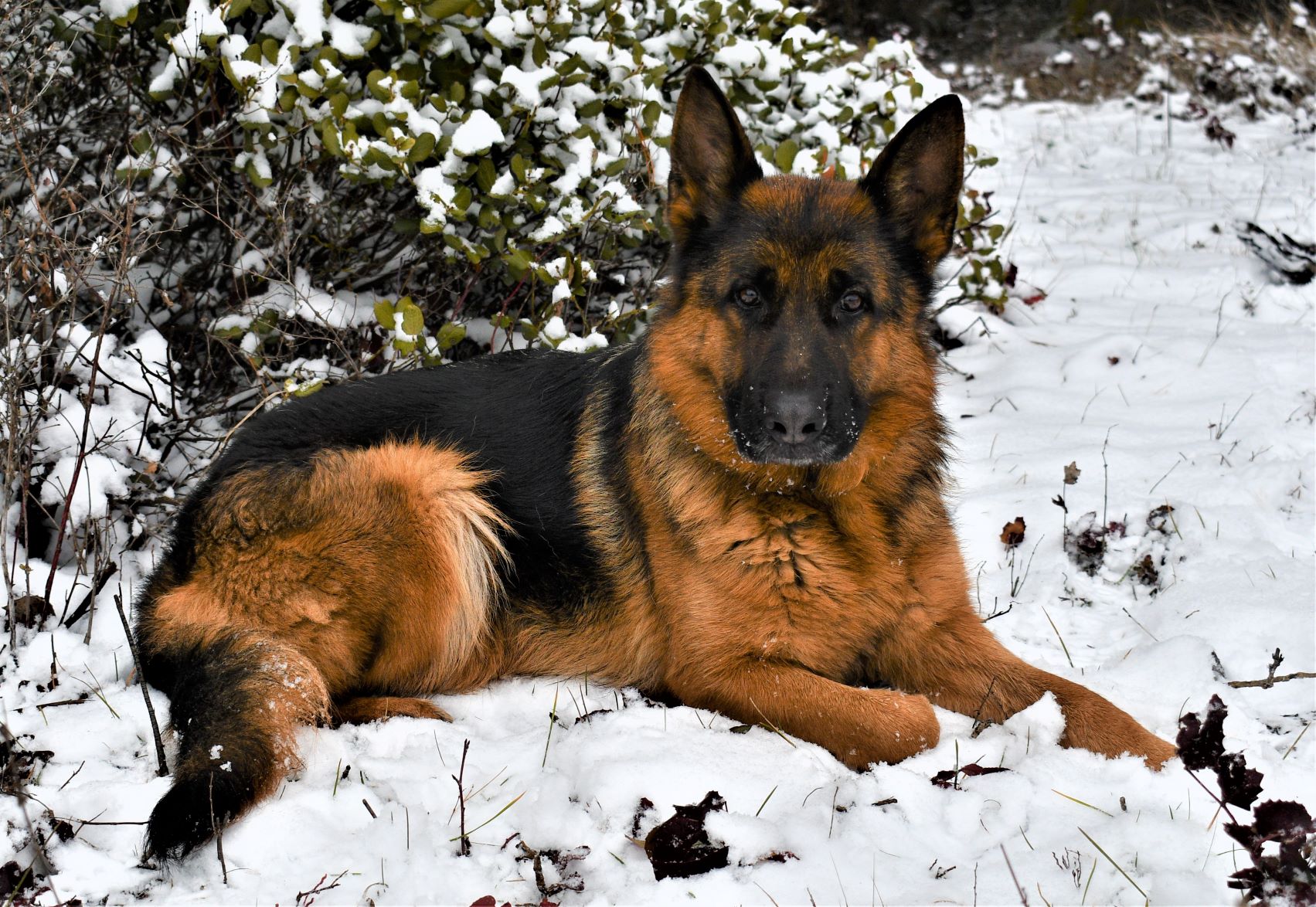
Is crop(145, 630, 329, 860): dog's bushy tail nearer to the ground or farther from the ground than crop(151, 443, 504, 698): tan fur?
nearer to the ground

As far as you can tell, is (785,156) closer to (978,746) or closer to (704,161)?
(704,161)

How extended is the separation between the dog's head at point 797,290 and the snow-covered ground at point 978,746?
1.03m

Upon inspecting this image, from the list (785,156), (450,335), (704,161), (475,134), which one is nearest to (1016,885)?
(704,161)

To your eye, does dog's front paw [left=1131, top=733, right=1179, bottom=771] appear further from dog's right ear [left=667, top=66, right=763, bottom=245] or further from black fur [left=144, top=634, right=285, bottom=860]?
→ black fur [left=144, top=634, right=285, bottom=860]

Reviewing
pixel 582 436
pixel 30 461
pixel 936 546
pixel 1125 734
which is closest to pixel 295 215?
pixel 30 461

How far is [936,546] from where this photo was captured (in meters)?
3.68

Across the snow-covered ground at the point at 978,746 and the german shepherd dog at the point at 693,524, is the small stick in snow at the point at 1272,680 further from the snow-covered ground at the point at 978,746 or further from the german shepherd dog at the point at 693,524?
the german shepherd dog at the point at 693,524

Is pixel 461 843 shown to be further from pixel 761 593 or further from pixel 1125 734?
pixel 1125 734

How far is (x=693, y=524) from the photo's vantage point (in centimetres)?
362

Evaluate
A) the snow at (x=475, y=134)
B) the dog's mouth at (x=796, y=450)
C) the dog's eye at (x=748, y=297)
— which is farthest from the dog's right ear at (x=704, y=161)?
the snow at (x=475, y=134)

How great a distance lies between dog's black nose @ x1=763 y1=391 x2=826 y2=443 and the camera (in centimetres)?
323

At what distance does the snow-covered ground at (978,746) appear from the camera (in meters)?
2.62

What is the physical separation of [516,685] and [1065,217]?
6511 mm

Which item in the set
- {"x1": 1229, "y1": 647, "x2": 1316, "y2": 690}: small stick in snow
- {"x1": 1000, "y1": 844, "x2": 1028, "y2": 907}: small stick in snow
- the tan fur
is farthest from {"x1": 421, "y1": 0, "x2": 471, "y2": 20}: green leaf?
{"x1": 1229, "y1": 647, "x2": 1316, "y2": 690}: small stick in snow
